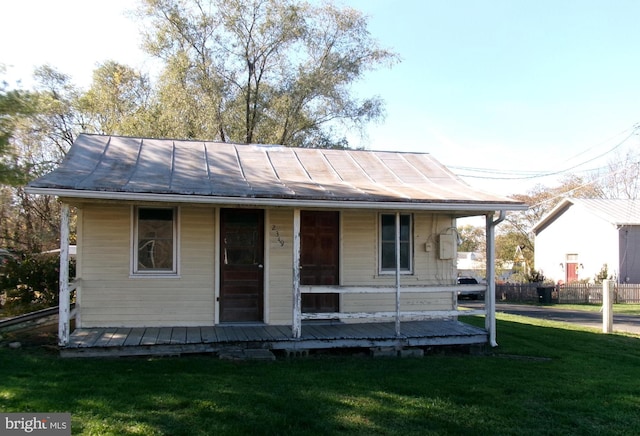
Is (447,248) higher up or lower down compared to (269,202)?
lower down

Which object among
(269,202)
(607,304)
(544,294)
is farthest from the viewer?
(544,294)

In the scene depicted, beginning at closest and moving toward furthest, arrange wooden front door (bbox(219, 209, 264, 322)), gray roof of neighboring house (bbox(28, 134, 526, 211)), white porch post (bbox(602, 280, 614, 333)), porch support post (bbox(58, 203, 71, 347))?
porch support post (bbox(58, 203, 71, 347)), gray roof of neighboring house (bbox(28, 134, 526, 211)), wooden front door (bbox(219, 209, 264, 322)), white porch post (bbox(602, 280, 614, 333))

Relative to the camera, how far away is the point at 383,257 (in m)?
9.85

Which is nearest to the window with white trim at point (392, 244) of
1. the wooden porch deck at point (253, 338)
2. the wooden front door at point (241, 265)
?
the wooden porch deck at point (253, 338)

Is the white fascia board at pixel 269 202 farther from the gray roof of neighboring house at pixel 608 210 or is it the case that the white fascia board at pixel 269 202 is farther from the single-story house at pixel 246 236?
the gray roof of neighboring house at pixel 608 210

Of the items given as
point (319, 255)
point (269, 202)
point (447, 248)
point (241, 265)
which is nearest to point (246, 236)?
point (241, 265)

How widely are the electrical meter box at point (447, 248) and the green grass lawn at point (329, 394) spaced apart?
2.41 metres

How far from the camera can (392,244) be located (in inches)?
389

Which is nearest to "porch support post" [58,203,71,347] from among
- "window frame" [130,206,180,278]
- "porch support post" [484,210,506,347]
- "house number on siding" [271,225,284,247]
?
"window frame" [130,206,180,278]

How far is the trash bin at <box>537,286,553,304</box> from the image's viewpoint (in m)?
25.4

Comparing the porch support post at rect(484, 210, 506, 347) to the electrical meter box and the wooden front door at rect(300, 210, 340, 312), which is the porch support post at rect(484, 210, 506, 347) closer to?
the electrical meter box

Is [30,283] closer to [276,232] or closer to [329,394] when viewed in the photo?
[276,232]

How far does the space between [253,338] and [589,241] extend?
27.2m

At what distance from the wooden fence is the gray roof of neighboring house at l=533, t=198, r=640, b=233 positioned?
371 centimetres
